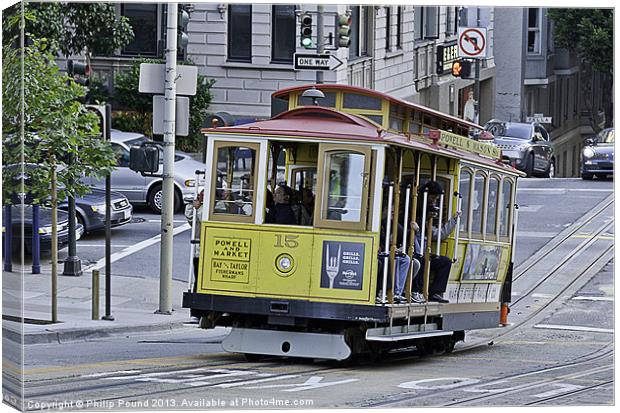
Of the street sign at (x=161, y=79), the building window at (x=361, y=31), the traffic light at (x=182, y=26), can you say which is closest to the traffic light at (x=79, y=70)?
the street sign at (x=161, y=79)

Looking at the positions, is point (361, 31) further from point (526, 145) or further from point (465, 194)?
point (526, 145)

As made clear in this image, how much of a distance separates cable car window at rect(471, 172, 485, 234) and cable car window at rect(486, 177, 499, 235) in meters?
0.27

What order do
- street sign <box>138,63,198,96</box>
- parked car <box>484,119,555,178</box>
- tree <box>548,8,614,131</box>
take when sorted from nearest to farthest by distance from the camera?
tree <box>548,8,614,131</box> → parked car <box>484,119,555,178</box> → street sign <box>138,63,198,96</box>

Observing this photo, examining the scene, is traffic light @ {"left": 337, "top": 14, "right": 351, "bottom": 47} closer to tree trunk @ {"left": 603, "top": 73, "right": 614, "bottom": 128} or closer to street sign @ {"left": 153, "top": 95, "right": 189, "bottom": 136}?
Result: tree trunk @ {"left": 603, "top": 73, "right": 614, "bottom": 128}

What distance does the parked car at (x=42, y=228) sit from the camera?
12.7 meters

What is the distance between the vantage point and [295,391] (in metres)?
12.8

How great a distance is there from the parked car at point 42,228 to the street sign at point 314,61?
10.5 ft

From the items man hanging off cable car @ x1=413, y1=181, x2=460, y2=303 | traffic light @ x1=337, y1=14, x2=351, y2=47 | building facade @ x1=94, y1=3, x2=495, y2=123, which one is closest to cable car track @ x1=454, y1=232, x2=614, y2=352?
man hanging off cable car @ x1=413, y1=181, x2=460, y2=303

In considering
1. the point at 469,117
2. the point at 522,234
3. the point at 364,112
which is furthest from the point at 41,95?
the point at 522,234

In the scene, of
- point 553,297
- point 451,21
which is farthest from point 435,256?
point 553,297

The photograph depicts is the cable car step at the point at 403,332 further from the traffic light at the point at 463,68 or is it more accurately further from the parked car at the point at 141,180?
the parked car at the point at 141,180

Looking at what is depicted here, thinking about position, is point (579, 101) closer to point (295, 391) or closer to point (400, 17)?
point (400, 17)

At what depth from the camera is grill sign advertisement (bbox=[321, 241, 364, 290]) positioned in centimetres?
1441

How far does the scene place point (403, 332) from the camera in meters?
15.2
